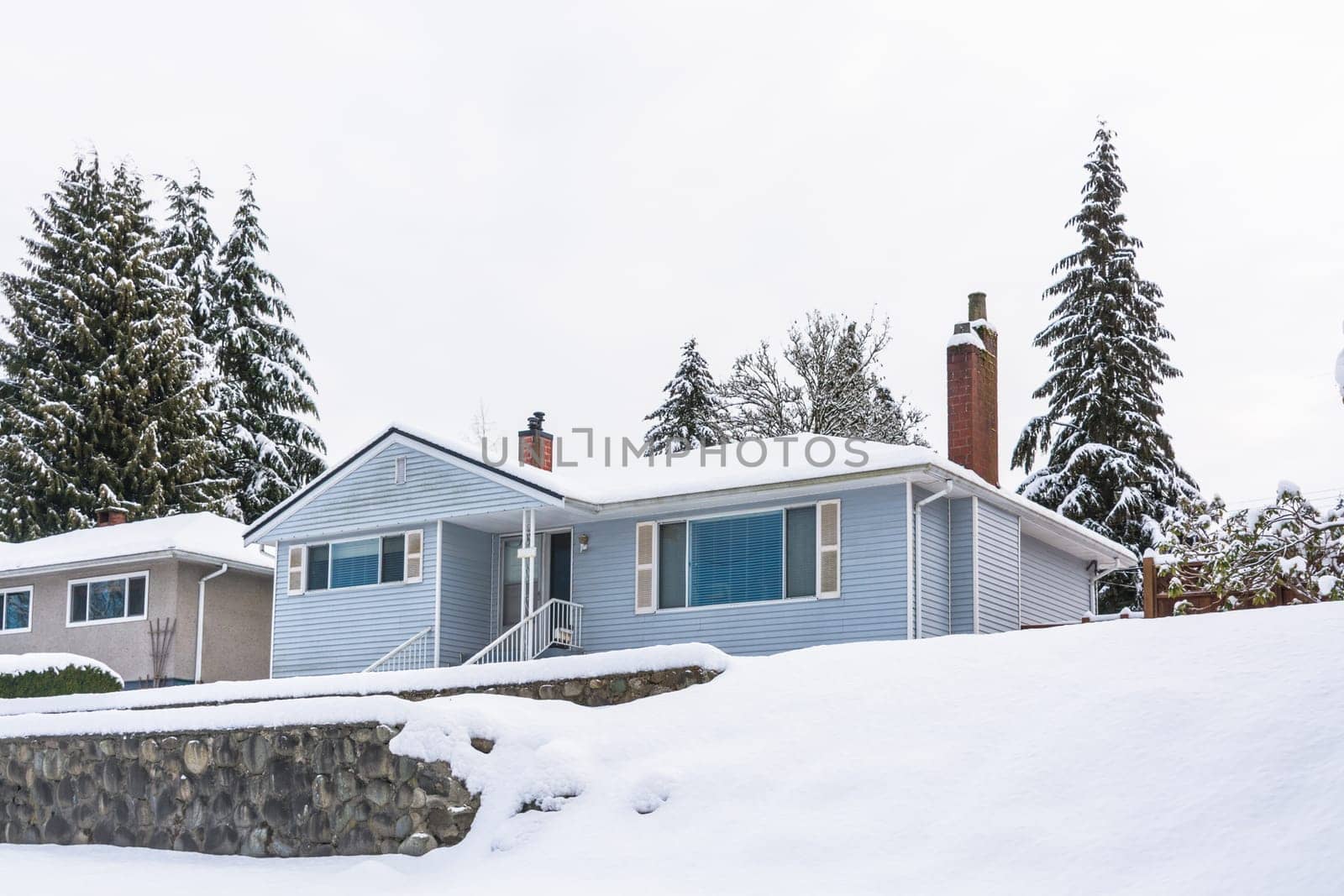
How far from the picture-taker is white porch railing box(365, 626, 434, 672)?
20125mm

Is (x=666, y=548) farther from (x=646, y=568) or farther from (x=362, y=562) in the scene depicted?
(x=362, y=562)

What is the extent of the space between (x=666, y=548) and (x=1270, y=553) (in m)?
8.82

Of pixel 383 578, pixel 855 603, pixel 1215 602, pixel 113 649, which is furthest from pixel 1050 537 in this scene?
pixel 113 649

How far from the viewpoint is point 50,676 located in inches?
770

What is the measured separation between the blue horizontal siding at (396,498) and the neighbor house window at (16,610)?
713cm

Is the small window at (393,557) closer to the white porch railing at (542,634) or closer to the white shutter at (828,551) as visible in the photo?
the white porch railing at (542,634)

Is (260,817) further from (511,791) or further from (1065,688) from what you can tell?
(1065,688)

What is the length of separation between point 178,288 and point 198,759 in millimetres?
27613

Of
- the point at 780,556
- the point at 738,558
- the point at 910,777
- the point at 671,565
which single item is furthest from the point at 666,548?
the point at 910,777

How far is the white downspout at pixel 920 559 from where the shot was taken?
17344mm

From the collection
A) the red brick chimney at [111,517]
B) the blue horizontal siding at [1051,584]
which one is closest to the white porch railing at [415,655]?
the blue horizontal siding at [1051,584]

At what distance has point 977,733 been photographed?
30.1ft

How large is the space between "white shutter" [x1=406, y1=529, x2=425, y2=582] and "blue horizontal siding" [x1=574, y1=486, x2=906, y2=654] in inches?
105

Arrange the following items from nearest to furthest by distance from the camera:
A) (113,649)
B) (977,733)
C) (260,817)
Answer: (977,733)
(260,817)
(113,649)
